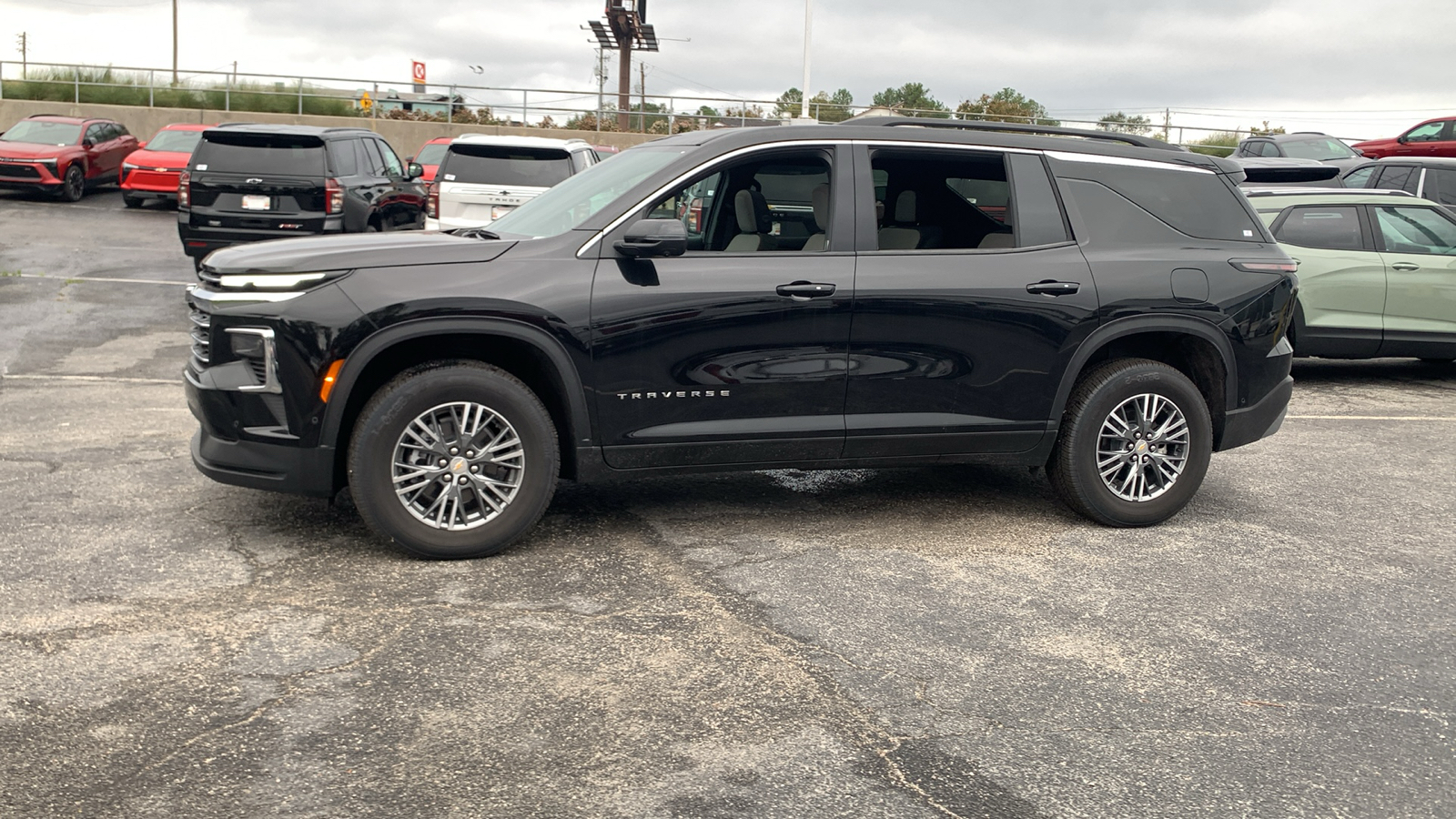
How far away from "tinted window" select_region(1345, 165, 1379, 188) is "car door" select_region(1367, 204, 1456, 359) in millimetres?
5349

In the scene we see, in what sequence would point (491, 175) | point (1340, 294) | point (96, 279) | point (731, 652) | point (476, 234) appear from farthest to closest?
point (96, 279) < point (491, 175) < point (1340, 294) < point (476, 234) < point (731, 652)

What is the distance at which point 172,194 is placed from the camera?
953 inches

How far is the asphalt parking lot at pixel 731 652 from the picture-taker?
3529mm

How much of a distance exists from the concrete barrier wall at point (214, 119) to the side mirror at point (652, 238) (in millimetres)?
29606

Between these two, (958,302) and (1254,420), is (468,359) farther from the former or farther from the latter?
(1254,420)

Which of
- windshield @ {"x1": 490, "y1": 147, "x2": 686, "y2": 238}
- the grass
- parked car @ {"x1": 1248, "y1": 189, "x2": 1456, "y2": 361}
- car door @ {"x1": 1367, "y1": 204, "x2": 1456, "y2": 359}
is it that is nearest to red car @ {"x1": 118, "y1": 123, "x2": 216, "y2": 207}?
the grass

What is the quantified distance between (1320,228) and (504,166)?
7.99 m

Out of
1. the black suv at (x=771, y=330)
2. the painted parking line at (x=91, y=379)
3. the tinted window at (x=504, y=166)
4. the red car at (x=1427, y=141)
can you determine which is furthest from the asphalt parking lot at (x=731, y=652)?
the red car at (x=1427, y=141)

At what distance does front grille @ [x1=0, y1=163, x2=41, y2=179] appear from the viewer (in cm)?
2458

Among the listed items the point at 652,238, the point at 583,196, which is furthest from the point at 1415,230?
the point at 652,238

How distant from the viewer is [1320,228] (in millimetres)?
11109

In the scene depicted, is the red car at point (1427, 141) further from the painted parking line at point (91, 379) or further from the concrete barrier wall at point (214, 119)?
the painted parking line at point (91, 379)

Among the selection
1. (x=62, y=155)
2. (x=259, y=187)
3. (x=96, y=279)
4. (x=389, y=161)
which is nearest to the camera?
(x=259, y=187)

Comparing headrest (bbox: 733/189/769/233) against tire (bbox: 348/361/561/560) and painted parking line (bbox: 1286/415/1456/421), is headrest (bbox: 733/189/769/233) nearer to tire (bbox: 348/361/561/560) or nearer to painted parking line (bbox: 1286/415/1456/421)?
tire (bbox: 348/361/561/560)
